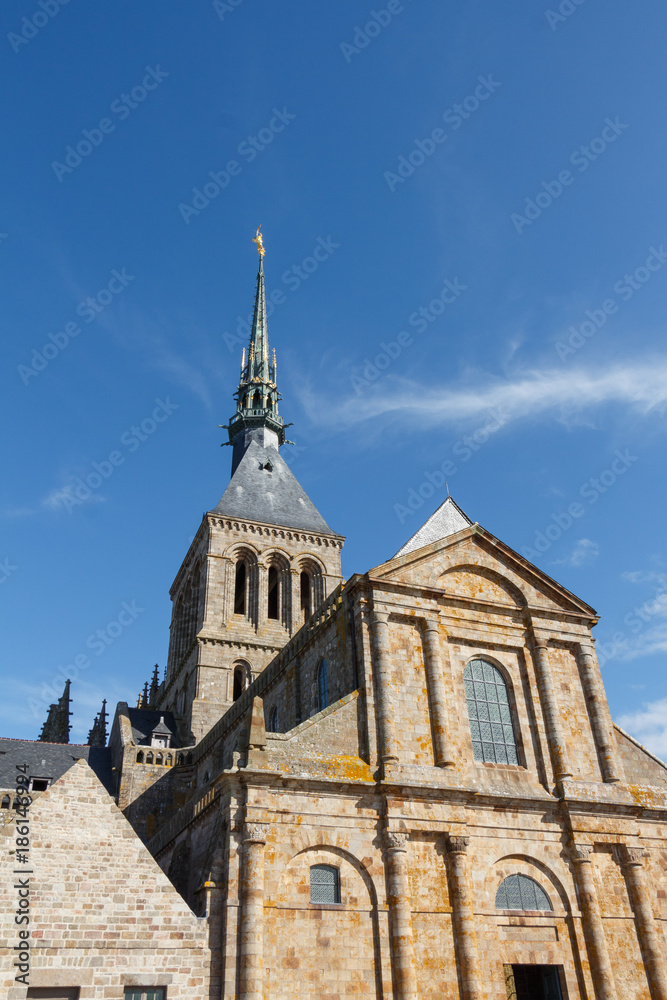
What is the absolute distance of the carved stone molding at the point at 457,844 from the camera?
1759cm

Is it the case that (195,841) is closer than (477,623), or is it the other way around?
(195,841)

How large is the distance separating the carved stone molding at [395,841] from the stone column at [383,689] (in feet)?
5.07

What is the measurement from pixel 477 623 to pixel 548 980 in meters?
8.41

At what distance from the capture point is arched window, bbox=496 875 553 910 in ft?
58.7

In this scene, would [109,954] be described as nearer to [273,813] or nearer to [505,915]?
[273,813]

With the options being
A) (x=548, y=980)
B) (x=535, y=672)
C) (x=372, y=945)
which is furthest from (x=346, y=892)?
(x=535, y=672)

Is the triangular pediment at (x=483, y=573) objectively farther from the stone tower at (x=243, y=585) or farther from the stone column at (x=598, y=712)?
the stone tower at (x=243, y=585)

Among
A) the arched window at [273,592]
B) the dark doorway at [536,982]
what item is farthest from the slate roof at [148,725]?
the dark doorway at [536,982]

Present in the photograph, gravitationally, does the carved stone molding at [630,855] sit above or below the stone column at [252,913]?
above

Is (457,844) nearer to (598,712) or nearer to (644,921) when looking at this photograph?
(644,921)

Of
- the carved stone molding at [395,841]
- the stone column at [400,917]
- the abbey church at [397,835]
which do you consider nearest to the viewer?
the abbey church at [397,835]

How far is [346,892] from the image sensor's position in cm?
1644

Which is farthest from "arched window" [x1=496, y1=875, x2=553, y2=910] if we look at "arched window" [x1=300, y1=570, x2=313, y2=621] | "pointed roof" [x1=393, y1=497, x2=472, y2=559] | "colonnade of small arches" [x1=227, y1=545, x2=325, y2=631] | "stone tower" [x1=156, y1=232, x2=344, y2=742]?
"arched window" [x1=300, y1=570, x2=313, y2=621]

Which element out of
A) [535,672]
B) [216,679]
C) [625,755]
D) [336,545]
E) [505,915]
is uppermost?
[336,545]
